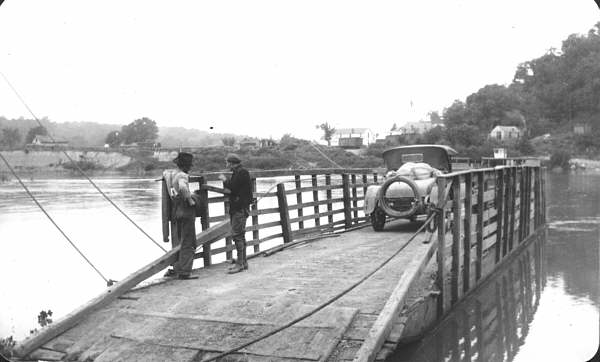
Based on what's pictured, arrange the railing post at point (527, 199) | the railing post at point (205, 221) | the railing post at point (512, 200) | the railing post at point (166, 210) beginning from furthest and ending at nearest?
the railing post at point (527, 199) < the railing post at point (512, 200) < the railing post at point (205, 221) < the railing post at point (166, 210)

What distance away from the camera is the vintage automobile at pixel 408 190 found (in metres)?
12.6

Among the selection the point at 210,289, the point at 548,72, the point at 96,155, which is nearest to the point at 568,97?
the point at 548,72

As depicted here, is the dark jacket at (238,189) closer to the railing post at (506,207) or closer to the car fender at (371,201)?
the car fender at (371,201)

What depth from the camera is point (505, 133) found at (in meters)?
99.2

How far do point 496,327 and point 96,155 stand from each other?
2209 inches

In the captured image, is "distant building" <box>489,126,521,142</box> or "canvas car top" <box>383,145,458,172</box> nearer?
"canvas car top" <box>383,145,458,172</box>

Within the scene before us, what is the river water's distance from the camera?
912 centimetres

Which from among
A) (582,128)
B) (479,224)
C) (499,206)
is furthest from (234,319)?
(582,128)

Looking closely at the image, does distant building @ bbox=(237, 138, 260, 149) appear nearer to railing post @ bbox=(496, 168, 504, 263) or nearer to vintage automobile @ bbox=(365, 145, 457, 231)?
vintage automobile @ bbox=(365, 145, 457, 231)

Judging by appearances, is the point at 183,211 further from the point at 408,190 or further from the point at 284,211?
the point at 408,190

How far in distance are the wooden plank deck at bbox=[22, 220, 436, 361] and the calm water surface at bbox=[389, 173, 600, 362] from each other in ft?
4.40

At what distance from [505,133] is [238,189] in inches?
3825

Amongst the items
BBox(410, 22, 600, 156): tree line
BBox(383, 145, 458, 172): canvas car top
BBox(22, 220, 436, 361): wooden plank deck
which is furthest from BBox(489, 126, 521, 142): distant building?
BBox(22, 220, 436, 361): wooden plank deck

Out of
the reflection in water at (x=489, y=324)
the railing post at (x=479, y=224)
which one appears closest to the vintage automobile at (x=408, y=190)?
the railing post at (x=479, y=224)
